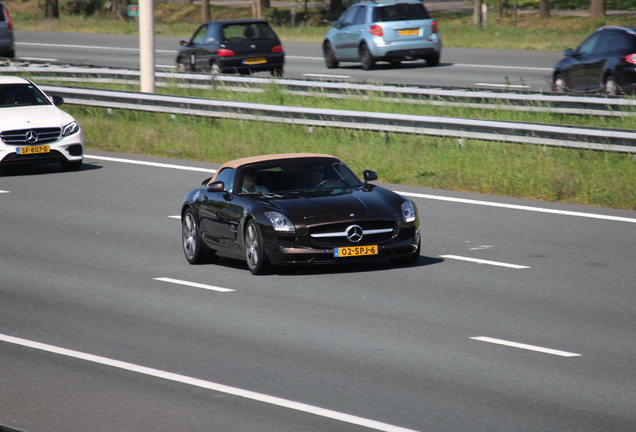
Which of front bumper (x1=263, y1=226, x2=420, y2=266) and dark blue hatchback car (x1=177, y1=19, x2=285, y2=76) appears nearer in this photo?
front bumper (x1=263, y1=226, x2=420, y2=266)

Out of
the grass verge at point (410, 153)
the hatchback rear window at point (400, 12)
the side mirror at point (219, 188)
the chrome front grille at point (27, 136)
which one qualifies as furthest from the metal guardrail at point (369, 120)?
the hatchback rear window at point (400, 12)

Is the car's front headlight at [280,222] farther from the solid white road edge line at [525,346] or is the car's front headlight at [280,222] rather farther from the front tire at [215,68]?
the front tire at [215,68]

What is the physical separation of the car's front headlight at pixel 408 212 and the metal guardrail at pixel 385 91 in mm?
8360

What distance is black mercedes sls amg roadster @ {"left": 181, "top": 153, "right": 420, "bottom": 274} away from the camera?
12188 mm

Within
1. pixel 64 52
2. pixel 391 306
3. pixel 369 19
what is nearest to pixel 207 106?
pixel 369 19

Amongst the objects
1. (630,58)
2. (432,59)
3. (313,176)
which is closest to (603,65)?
(630,58)

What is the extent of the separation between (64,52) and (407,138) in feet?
93.1

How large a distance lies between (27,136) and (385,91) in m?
7.39

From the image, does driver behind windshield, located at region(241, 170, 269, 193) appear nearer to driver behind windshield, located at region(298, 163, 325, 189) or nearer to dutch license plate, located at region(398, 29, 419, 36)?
driver behind windshield, located at region(298, 163, 325, 189)

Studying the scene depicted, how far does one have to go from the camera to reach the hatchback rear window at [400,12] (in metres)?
34.7

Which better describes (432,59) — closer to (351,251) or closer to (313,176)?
(313,176)

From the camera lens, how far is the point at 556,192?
17.5 meters

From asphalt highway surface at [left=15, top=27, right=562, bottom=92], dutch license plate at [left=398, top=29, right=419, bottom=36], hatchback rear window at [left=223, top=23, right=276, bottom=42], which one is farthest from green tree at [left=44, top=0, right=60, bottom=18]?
dutch license plate at [left=398, top=29, right=419, bottom=36]

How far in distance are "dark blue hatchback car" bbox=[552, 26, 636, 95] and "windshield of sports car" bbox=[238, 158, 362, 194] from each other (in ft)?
39.1
